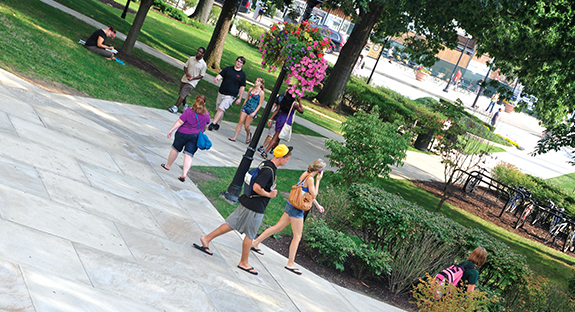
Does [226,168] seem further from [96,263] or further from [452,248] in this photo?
[96,263]

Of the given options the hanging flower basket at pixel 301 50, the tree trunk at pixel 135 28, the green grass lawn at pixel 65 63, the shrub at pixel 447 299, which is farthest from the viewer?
the tree trunk at pixel 135 28

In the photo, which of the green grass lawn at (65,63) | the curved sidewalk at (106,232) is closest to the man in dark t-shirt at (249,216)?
the curved sidewalk at (106,232)

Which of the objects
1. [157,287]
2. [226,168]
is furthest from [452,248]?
[157,287]

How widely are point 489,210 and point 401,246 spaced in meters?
9.81

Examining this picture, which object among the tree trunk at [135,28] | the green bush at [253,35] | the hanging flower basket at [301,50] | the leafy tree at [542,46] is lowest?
the tree trunk at [135,28]

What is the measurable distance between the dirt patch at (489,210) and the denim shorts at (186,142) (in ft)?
32.3

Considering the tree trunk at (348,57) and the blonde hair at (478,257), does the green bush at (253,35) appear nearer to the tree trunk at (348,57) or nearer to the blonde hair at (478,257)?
the tree trunk at (348,57)

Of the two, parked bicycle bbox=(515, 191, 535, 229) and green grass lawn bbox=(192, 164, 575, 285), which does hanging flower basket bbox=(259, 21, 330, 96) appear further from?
parked bicycle bbox=(515, 191, 535, 229)

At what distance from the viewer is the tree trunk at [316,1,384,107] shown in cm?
2194

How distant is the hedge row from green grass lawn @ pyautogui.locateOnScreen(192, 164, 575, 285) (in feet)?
3.70

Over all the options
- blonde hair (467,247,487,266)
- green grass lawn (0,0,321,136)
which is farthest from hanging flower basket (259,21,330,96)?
green grass lawn (0,0,321,136)

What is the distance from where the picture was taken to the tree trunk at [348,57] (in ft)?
72.0

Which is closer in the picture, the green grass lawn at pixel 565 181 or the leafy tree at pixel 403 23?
the leafy tree at pixel 403 23

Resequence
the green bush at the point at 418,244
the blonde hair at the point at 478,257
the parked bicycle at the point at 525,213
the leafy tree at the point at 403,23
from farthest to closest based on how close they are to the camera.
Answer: the parked bicycle at the point at 525,213 → the leafy tree at the point at 403,23 → the green bush at the point at 418,244 → the blonde hair at the point at 478,257
